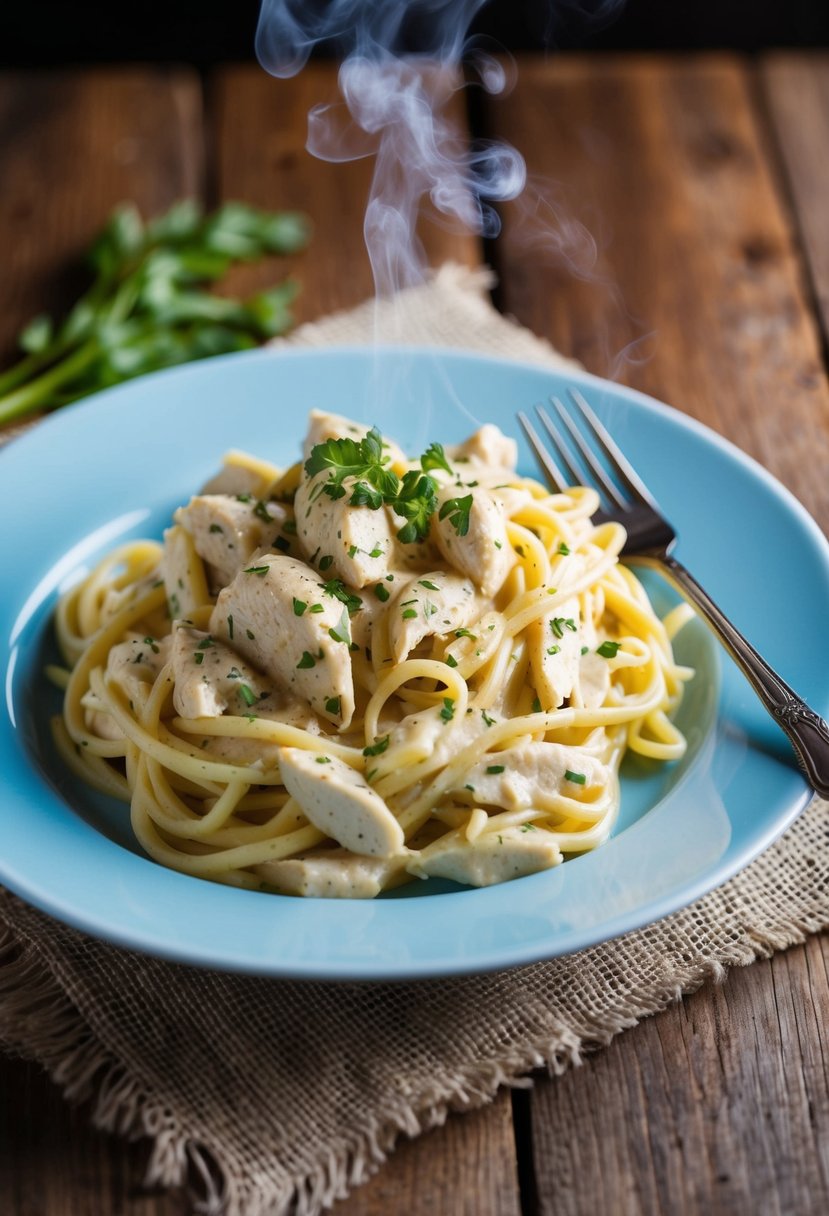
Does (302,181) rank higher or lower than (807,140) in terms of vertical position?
lower

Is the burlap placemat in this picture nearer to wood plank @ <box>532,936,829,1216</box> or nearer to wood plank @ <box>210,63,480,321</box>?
wood plank @ <box>532,936,829,1216</box>

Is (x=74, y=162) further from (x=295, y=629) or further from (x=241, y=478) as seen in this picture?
(x=295, y=629)

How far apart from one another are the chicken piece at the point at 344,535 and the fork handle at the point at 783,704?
0.95m

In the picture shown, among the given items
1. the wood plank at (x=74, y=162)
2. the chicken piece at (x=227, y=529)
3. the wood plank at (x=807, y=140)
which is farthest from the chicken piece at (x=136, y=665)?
the wood plank at (x=807, y=140)

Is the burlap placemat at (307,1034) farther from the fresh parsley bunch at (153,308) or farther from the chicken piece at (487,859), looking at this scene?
the fresh parsley bunch at (153,308)

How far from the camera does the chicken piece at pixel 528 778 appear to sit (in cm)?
341

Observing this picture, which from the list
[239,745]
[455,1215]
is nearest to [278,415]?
[239,745]

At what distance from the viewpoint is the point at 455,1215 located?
288 centimetres

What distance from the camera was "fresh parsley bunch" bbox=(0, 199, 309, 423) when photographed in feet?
17.4

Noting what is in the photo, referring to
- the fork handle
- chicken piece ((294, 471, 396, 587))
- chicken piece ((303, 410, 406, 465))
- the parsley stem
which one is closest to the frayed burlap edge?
the fork handle

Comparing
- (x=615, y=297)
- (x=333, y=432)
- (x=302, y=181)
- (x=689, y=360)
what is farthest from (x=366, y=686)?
(x=302, y=181)

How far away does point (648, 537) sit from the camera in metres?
4.15

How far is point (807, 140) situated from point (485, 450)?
390cm

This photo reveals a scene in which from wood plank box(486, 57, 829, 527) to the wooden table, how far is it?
14 millimetres
